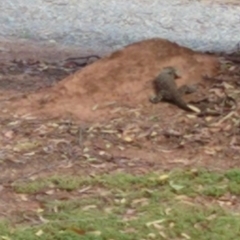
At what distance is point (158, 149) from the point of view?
7094 millimetres

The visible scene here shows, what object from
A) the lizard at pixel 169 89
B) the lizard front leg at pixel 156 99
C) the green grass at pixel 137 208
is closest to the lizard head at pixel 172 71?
the lizard at pixel 169 89

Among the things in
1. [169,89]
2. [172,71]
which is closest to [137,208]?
[169,89]

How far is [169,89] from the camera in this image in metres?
7.79

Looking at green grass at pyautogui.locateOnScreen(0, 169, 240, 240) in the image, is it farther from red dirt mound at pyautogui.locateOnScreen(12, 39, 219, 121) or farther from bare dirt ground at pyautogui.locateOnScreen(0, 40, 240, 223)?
red dirt mound at pyautogui.locateOnScreen(12, 39, 219, 121)

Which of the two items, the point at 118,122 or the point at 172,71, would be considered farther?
the point at 172,71

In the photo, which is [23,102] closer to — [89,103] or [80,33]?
[89,103]

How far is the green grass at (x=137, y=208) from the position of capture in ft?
18.8

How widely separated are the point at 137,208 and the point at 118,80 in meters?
2.29

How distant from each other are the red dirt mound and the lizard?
3.3 inches

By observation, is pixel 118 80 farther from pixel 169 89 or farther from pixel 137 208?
pixel 137 208

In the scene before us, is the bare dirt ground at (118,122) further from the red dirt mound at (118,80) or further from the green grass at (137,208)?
the green grass at (137,208)

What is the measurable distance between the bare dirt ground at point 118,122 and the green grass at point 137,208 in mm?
192

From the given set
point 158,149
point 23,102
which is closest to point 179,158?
point 158,149

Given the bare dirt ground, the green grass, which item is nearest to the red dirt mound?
the bare dirt ground
